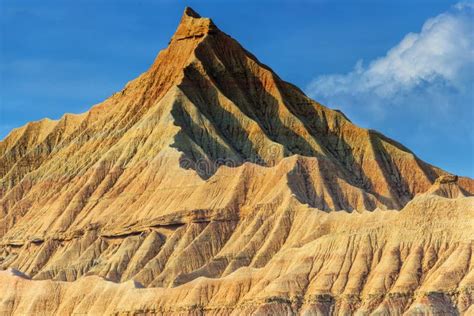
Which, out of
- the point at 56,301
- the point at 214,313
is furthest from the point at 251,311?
the point at 56,301

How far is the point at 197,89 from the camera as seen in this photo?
197 metres

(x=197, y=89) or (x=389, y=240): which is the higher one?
(x=197, y=89)

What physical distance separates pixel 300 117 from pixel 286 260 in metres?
61.1

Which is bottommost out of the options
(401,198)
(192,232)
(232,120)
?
(192,232)

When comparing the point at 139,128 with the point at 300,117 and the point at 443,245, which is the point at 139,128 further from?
the point at 443,245

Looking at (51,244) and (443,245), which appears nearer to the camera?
(443,245)

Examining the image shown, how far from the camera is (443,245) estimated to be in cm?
13050

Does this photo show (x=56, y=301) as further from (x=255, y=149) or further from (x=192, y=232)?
(x=255, y=149)

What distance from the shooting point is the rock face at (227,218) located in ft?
430

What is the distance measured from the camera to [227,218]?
532 feet

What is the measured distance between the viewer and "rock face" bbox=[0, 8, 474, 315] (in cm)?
13112

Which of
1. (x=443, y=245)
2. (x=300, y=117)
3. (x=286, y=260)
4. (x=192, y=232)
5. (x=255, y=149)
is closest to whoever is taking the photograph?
(x=443, y=245)

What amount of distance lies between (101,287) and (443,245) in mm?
33482

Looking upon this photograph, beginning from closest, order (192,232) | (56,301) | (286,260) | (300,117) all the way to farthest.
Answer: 1. (286,260)
2. (56,301)
3. (192,232)
4. (300,117)
